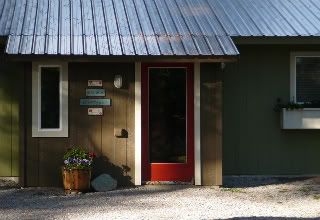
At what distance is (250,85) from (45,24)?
13.5 ft

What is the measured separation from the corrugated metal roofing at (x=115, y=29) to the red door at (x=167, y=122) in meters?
0.58

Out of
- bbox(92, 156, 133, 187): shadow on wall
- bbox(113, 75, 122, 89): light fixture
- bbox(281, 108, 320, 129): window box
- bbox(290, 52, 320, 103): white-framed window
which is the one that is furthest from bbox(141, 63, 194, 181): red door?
bbox(290, 52, 320, 103): white-framed window

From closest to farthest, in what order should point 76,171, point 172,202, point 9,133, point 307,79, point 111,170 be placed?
point 172,202 → point 76,171 → point 111,170 → point 9,133 → point 307,79

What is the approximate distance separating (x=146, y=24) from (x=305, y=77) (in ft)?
11.2

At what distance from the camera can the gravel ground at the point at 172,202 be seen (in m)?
8.05

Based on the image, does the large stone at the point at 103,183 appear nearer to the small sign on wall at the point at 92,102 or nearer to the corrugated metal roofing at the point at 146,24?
the small sign on wall at the point at 92,102

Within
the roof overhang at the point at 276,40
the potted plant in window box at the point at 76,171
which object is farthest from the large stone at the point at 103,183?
the roof overhang at the point at 276,40

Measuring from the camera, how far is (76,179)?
9750 millimetres

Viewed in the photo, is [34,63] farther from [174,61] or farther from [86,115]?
[174,61]

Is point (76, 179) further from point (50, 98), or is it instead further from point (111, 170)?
point (50, 98)

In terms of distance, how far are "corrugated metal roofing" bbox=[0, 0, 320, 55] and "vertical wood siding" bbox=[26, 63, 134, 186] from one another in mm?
546

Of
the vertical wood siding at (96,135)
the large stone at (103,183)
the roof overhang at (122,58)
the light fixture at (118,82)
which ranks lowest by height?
the large stone at (103,183)

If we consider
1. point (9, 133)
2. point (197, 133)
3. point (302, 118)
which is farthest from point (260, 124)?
point (9, 133)

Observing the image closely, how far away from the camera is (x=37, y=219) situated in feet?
25.2
